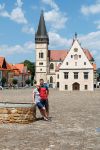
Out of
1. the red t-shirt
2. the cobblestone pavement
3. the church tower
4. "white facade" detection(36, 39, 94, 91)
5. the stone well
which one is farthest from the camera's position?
the church tower

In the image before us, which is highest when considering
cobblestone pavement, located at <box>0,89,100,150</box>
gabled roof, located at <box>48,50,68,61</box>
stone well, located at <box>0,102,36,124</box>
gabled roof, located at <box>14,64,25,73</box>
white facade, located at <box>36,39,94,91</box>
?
gabled roof, located at <box>48,50,68,61</box>

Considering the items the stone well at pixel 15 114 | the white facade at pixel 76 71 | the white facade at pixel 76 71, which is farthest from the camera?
the white facade at pixel 76 71

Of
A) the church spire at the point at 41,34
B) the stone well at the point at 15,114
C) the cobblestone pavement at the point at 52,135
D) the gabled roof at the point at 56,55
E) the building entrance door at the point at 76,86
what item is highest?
the church spire at the point at 41,34

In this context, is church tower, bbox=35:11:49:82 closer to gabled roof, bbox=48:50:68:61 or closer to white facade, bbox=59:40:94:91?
gabled roof, bbox=48:50:68:61

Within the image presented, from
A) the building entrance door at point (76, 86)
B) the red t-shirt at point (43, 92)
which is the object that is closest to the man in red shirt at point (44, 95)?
the red t-shirt at point (43, 92)

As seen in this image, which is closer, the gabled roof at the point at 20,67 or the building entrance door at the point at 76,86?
the building entrance door at the point at 76,86

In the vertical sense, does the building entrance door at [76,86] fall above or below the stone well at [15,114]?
above

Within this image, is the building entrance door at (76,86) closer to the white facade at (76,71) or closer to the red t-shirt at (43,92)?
the white facade at (76,71)

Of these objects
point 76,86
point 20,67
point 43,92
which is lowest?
point 43,92

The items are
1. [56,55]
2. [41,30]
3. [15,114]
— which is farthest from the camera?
[56,55]

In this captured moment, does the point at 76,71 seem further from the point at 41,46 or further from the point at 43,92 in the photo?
the point at 43,92

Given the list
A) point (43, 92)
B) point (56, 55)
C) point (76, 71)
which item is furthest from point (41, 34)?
point (43, 92)

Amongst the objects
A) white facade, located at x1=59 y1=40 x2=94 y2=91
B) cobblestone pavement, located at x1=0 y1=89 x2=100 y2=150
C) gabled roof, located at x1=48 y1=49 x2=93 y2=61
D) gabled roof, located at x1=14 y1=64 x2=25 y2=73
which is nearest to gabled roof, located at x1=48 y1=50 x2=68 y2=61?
gabled roof, located at x1=48 y1=49 x2=93 y2=61

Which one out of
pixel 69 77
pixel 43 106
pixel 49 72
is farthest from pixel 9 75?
pixel 43 106
